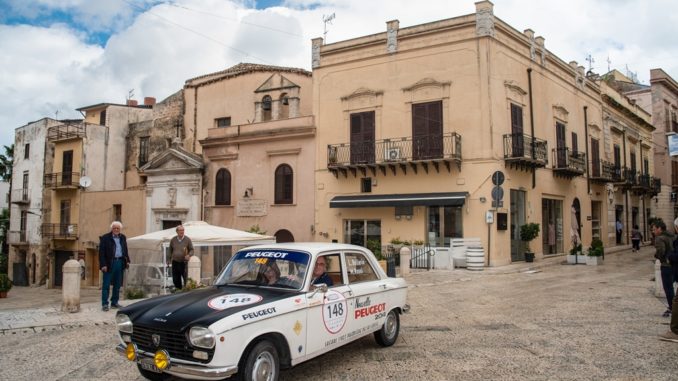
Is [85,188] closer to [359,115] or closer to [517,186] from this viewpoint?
[359,115]

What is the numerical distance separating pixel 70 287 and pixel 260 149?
15211 millimetres

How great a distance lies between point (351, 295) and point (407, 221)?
46.8ft

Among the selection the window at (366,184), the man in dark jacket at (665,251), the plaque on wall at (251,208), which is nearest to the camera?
the man in dark jacket at (665,251)

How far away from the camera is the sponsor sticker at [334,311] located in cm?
573

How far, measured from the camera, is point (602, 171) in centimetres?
2719

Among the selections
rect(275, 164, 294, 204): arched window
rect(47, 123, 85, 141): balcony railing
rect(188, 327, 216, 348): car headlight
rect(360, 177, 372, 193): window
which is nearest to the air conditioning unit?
rect(360, 177, 372, 193): window

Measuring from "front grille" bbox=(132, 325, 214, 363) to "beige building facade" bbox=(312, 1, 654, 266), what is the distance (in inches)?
559

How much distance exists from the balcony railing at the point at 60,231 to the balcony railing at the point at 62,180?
2568 millimetres

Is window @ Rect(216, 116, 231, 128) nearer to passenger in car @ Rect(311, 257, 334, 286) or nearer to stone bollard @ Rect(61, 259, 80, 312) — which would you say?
stone bollard @ Rect(61, 259, 80, 312)

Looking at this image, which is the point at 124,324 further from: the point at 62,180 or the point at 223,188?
the point at 62,180

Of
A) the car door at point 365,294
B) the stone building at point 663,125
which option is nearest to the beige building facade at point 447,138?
the car door at point 365,294

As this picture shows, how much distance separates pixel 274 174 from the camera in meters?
23.9

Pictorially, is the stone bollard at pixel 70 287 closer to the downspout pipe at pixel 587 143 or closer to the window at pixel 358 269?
the window at pixel 358 269

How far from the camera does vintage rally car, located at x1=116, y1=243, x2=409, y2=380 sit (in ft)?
15.0
